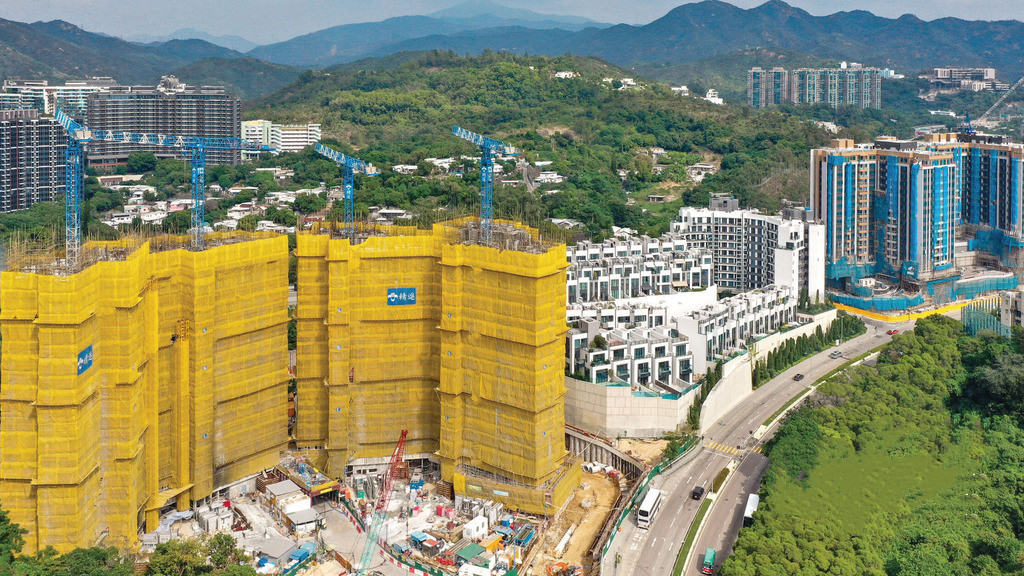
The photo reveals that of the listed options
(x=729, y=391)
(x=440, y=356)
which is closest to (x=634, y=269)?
(x=729, y=391)

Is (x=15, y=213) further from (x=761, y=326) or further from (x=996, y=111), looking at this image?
(x=996, y=111)

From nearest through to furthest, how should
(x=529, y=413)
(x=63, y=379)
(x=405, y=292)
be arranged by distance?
(x=63, y=379)
(x=529, y=413)
(x=405, y=292)

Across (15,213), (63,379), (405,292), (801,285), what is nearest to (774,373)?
(801,285)

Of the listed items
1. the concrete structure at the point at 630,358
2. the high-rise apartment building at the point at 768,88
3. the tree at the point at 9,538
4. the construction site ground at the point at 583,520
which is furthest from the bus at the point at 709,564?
the high-rise apartment building at the point at 768,88

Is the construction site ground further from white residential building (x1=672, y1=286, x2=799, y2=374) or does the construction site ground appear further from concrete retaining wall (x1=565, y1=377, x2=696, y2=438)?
white residential building (x1=672, y1=286, x2=799, y2=374)

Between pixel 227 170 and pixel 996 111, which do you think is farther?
pixel 996 111

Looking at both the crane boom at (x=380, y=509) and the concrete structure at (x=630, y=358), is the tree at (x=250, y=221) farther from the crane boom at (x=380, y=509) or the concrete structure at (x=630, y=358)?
the crane boom at (x=380, y=509)

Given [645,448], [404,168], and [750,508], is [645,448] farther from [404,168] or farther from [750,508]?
[404,168]
